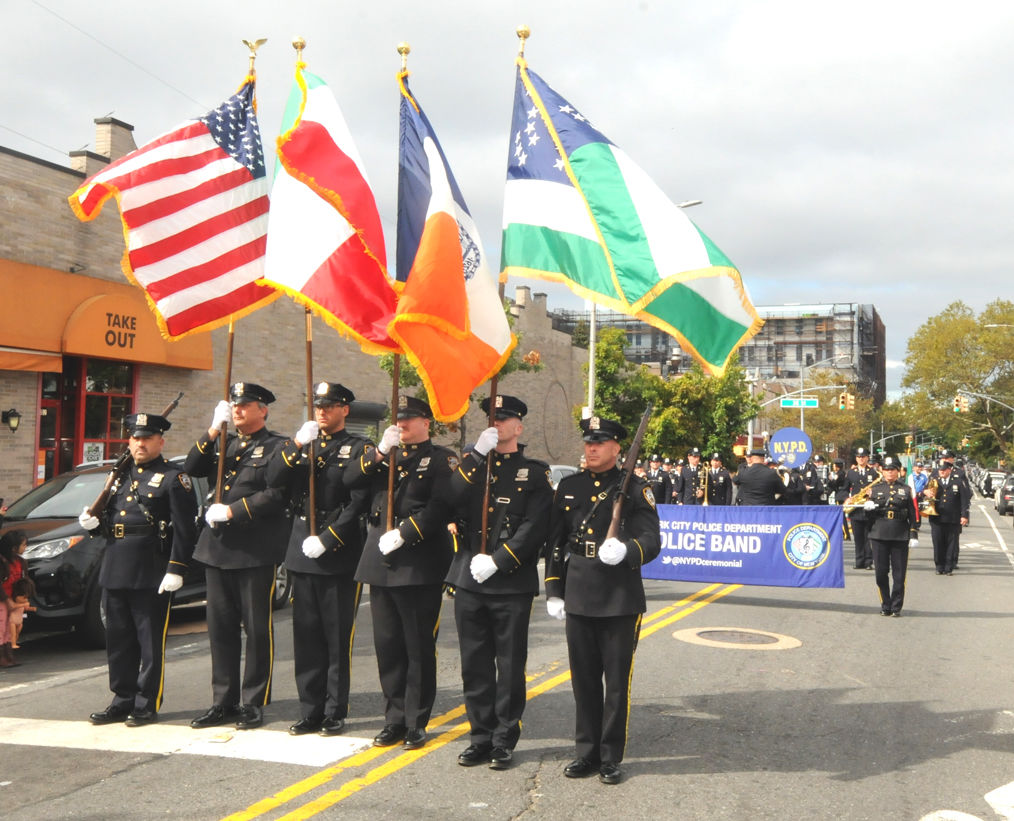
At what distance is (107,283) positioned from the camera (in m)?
20.6

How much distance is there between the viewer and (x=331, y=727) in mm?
6098

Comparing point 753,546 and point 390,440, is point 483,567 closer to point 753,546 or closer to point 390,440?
point 390,440

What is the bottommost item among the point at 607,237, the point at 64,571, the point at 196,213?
the point at 64,571

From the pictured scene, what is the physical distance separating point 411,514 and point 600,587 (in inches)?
48.6

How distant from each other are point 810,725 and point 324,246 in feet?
14.4

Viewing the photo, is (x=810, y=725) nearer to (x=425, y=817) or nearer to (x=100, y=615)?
(x=425, y=817)

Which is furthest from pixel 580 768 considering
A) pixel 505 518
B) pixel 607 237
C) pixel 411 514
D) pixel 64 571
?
pixel 64 571

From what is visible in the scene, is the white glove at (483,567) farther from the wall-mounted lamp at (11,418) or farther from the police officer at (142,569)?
the wall-mounted lamp at (11,418)

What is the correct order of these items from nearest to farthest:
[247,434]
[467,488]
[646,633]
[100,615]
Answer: [467,488] < [247,434] < [100,615] < [646,633]

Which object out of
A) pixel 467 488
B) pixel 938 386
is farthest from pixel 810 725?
pixel 938 386

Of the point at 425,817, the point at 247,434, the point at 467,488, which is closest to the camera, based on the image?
the point at 425,817

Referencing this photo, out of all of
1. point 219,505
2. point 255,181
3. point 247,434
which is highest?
point 255,181

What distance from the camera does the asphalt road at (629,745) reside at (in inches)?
196

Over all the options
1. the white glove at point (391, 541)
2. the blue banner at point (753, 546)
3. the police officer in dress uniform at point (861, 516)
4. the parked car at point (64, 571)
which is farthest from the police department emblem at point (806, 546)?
the white glove at point (391, 541)
